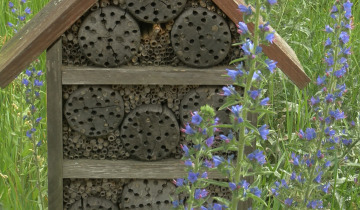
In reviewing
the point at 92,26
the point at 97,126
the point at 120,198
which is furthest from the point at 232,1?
the point at 120,198

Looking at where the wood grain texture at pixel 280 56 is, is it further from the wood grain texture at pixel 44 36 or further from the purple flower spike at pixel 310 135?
the wood grain texture at pixel 44 36

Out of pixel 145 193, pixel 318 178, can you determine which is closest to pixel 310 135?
pixel 318 178

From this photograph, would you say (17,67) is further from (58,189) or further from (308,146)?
(308,146)

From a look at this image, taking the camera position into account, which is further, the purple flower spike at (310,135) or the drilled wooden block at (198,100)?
the drilled wooden block at (198,100)

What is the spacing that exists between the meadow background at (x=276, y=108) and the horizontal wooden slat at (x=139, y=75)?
0.71 metres

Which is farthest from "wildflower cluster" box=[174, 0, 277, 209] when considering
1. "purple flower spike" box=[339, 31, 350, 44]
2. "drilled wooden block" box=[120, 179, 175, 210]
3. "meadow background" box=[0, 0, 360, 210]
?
"meadow background" box=[0, 0, 360, 210]

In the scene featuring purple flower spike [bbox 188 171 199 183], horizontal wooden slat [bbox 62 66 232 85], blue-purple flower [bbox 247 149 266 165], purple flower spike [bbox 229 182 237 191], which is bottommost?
purple flower spike [bbox 188 171 199 183]

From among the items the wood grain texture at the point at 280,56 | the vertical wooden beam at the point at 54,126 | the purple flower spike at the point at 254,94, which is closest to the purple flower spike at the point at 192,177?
the purple flower spike at the point at 254,94

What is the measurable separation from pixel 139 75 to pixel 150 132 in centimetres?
33

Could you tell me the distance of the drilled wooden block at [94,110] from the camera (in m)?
3.79

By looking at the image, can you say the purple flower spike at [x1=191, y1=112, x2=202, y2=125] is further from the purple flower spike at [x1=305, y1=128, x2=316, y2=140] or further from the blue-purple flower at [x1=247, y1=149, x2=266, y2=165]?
the purple flower spike at [x1=305, y1=128, x2=316, y2=140]

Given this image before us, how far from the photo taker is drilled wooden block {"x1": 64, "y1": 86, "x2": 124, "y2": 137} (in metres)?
3.79

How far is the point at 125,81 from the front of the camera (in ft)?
12.3

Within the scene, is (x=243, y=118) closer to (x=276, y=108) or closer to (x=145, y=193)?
(x=145, y=193)
